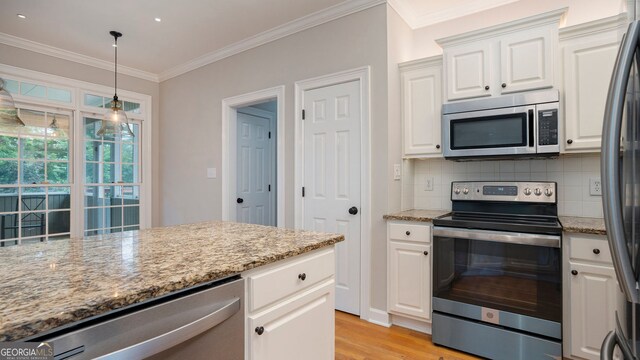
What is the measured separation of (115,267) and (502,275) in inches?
83.8

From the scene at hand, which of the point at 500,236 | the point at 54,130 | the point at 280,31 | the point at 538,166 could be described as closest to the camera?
the point at 500,236

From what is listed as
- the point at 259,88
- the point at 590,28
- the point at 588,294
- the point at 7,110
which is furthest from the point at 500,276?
the point at 7,110

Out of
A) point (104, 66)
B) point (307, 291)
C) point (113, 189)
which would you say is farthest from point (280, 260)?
point (104, 66)

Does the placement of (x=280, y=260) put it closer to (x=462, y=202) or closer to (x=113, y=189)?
(x=462, y=202)

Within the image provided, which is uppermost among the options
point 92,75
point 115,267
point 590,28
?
point 92,75

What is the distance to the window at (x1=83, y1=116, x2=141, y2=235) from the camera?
4039 millimetres

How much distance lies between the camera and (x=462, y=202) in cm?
256

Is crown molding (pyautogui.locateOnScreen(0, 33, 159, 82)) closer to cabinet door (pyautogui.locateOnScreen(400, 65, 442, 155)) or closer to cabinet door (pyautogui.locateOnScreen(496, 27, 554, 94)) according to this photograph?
cabinet door (pyautogui.locateOnScreen(400, 65, 442, 155))

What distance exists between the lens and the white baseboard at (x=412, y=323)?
245 cm

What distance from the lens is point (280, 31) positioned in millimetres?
3229

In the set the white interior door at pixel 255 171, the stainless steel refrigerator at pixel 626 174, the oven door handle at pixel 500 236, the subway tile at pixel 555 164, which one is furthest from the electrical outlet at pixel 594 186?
the white interior door at pixel 255 171

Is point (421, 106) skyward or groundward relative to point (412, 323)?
skyward

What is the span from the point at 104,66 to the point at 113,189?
158 centimetres

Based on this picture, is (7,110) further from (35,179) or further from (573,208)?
(573,208)
